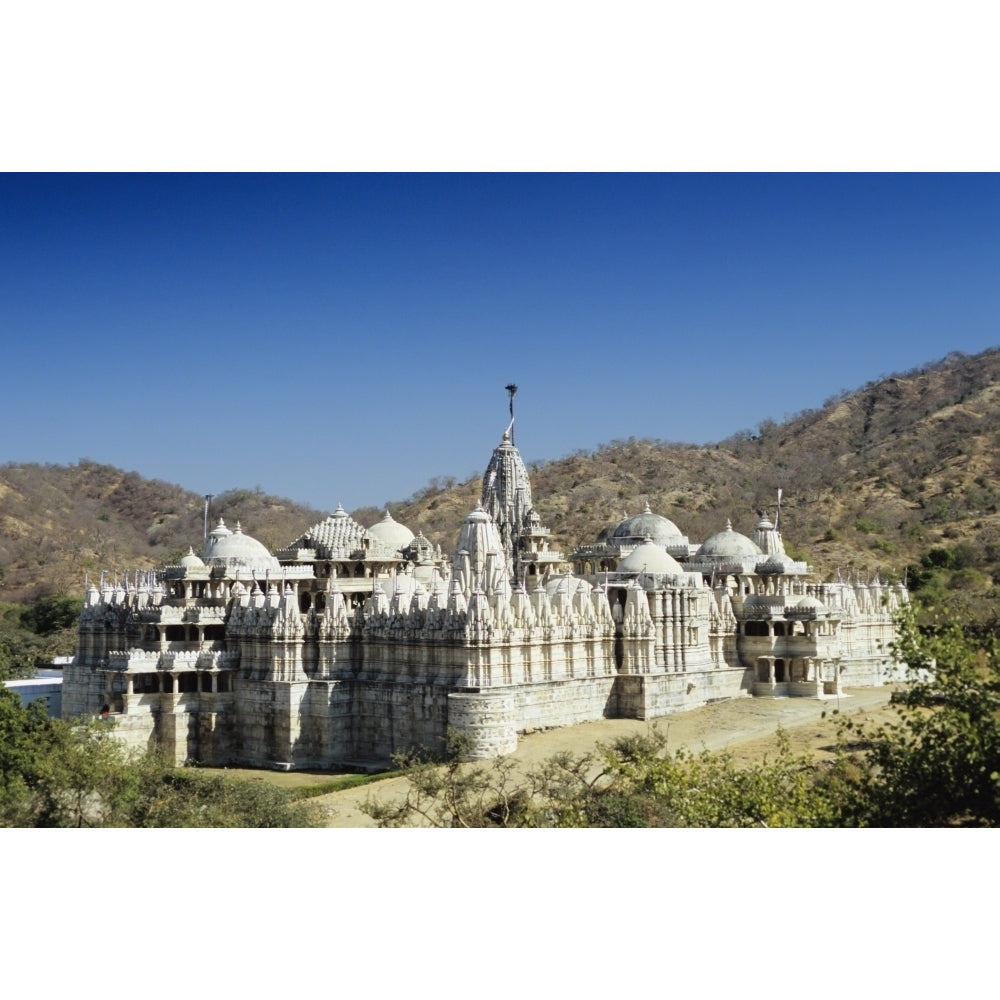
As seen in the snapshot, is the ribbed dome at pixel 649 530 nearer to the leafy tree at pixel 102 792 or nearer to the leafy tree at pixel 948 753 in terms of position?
the leafy tree at pixel 102 792

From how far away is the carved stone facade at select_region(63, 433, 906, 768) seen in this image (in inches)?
1745

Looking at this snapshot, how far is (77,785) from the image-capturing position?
109ft

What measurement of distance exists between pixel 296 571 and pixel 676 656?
15.3m

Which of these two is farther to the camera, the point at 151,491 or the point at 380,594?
the point at 151,491

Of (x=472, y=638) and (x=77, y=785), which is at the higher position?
(x=472, y=638)

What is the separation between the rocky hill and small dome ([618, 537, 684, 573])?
93.7ft

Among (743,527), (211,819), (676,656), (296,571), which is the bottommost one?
(211,819)

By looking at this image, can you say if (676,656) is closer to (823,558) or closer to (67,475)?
(823,558)

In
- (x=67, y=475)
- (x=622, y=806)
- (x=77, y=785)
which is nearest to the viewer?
(x=622, y=806)

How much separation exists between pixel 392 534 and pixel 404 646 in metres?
13.1

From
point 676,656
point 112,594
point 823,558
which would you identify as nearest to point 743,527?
point 823,558

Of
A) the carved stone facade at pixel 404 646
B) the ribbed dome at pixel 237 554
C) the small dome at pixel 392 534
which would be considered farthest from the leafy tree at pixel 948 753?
the small dome at pixel 392 534

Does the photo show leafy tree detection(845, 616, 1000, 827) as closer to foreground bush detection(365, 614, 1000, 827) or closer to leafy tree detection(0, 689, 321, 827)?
foreground bush detection(365, 614, 1000, 827)

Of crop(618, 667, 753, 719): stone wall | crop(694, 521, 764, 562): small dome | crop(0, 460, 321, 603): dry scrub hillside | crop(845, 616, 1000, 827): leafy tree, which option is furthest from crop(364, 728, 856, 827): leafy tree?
crop(0, 460, 321, 603): dry scrub hillside
